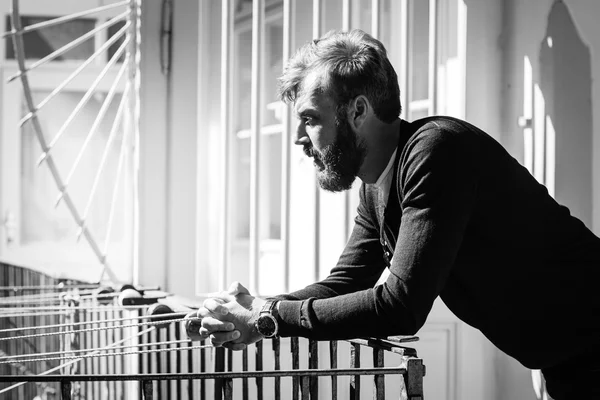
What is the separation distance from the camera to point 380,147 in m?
1.81

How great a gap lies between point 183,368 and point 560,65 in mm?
1602

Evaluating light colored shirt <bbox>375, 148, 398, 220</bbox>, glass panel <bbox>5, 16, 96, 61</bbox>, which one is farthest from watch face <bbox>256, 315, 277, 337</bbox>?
glass panel <bbox>5, 16, 96, 61</bbox>

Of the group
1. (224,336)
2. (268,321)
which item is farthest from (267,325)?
(224,336)

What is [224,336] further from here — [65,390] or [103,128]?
[103,128]

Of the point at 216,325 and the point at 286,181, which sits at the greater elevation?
the point at 286,181

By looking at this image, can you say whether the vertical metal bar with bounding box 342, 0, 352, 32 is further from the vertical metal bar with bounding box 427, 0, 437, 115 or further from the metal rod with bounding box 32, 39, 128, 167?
the metal rod with bounding box 32, 39, 128, 167

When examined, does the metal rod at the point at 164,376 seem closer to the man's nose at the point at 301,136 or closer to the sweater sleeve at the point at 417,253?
the sweater sleeve at the point at 417,253

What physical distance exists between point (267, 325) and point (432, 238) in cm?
37

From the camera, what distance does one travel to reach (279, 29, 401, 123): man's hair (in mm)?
1759

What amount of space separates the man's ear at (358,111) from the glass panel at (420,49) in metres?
1.49

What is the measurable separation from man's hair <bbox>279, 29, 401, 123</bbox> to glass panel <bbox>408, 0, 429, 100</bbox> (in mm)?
1449

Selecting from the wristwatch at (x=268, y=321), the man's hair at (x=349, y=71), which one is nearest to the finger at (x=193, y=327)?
the wristwatch at (x=268, y=321)

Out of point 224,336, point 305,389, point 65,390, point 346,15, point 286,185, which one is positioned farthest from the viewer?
point 286,185

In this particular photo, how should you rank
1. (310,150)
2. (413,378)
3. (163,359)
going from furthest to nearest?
1. (163,359)
2. (310,150)
3. (413,378)
